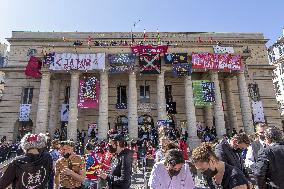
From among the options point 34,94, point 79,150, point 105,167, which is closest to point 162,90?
point 79,150

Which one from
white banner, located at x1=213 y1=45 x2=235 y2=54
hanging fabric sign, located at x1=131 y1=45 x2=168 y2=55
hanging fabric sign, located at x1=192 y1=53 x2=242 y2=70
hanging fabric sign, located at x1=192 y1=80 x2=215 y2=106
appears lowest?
hanging fabric sign, located at x1=192 y1=80 x2=215 y2=106

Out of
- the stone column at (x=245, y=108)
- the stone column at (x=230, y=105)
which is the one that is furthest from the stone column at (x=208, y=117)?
the stone column at (x=245, y=108)

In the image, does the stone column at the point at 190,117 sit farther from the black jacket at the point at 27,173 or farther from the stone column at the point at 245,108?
the black jacket at the point at 27,173

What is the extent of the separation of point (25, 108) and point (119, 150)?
93.8 feet

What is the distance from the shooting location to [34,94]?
3297 cm

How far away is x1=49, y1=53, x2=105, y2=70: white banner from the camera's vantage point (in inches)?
1095

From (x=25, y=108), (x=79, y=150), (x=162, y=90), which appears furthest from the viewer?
(x=25, y=108)

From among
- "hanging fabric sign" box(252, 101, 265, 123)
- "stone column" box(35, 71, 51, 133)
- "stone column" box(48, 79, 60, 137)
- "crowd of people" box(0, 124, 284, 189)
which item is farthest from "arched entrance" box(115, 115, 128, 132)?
"crowd of people" box(0, 124, 284, 189)

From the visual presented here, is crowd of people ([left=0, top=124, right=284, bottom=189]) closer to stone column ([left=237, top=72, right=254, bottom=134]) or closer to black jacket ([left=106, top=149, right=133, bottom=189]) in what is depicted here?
black jacket ([left=106, top=149, right=133, bottom=189])

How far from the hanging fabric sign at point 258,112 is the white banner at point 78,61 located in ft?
58.1

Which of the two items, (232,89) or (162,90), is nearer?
(162,90)

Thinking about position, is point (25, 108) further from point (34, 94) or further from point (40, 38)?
point (40, 38)

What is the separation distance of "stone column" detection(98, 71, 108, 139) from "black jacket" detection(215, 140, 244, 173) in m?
21.5

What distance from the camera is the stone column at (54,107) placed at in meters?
30.1
